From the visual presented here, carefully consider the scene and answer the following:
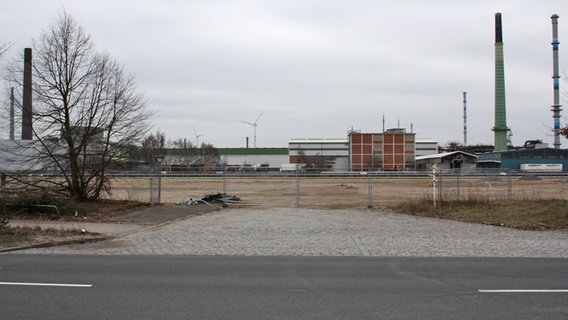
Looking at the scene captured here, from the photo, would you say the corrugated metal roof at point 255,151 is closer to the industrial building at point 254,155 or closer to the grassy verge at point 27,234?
the industrial building at point 254,155

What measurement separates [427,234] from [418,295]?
8047 mm

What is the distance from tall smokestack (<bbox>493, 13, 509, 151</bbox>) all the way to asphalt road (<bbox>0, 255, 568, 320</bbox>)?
97693 millimetres

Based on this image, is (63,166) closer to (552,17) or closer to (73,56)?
(73,56)

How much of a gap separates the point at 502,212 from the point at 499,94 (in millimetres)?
89859

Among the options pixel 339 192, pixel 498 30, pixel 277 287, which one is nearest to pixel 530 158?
pixel 498 30

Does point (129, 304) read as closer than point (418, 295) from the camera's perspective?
Yes

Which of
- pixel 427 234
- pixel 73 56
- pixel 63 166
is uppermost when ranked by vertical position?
pixel 73 56

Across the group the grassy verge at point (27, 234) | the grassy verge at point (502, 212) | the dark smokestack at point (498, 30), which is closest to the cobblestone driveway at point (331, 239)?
the grassy verge at point (502, 212)

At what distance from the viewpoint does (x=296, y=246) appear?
1243 cm

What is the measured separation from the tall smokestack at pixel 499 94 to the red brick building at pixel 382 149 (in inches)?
1070

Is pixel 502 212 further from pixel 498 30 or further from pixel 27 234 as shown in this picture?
pixel 498 30

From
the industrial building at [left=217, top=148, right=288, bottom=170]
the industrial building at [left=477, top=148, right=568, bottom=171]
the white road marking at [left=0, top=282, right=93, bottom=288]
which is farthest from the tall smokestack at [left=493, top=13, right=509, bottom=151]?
the white road marking at [left=0, top=282, right=93, bottom=288]

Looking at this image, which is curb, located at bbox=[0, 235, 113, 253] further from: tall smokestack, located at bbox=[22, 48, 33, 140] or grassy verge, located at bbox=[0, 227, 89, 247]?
tall smokestack, located at bbox=[22, 48, 33, 140]

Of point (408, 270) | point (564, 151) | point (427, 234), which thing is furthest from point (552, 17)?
point (408, 270)
